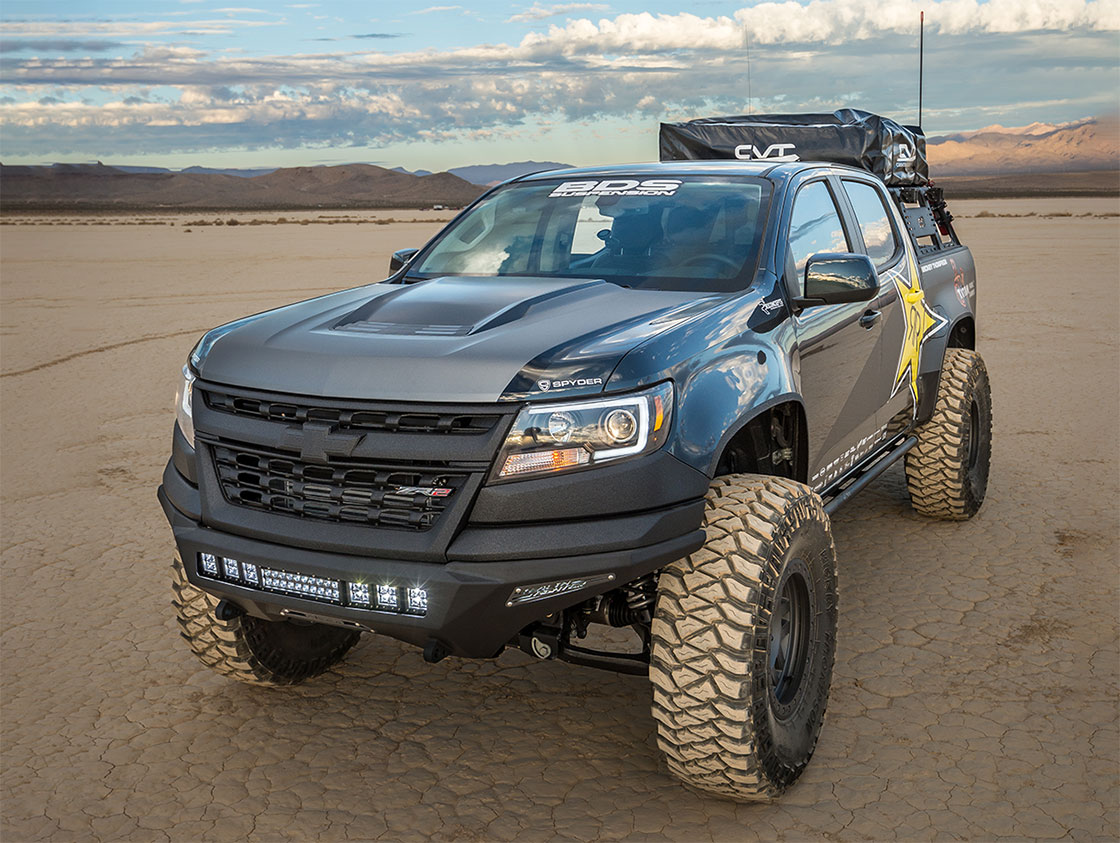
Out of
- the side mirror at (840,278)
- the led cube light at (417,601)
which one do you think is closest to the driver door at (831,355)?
the side mirror at (840,278)

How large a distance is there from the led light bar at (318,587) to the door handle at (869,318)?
2572 millimetres

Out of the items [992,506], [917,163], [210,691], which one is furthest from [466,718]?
[917,163]

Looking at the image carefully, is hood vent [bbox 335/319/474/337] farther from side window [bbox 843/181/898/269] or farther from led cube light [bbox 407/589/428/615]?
side window [bbox 843/181/898/269]

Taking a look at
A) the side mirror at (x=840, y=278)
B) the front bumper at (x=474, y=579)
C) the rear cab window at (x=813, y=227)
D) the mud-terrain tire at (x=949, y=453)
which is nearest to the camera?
the front bumper at (x=474, y=579)

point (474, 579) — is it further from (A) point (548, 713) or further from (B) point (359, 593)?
(A) point (548, 713)

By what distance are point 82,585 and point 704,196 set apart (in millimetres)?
3562

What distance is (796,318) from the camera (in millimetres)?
4129

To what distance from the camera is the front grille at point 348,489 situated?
310 centimetres

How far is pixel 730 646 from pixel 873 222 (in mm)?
2936

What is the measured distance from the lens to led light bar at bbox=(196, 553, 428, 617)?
308 cm

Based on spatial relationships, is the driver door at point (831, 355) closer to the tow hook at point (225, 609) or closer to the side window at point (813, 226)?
the side window at point (813, 226)

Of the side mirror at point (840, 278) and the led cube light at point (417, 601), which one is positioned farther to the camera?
the side mirror at point (840, 278)

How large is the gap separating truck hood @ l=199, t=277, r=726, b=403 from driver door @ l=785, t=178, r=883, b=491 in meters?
0.61

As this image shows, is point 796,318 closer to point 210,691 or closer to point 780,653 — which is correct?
point 780,653
